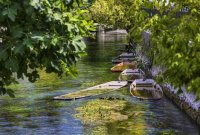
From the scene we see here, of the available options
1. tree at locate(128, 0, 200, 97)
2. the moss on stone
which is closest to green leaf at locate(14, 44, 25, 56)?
tree at locate(128, 0, 200, 97)

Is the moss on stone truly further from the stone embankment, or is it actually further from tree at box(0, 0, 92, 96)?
tree at box(0, 0, 92, 96)

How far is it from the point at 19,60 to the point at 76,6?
166cm

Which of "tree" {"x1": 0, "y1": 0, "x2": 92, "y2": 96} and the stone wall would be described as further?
the stone wall

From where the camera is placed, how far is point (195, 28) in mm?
9461

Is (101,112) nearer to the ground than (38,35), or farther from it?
nearer to the ground

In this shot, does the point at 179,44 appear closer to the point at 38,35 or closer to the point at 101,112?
the point at 38,35

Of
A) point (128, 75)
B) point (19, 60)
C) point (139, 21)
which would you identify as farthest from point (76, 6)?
point (128, 75)

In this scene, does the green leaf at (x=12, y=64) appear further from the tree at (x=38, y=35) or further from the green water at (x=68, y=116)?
the green water at (x=68, y=116)

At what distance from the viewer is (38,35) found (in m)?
6.60

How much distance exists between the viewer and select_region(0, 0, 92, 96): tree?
21.4ft

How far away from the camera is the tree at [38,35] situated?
6520 mm

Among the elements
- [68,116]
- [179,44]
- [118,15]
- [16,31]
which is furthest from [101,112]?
[118,15]

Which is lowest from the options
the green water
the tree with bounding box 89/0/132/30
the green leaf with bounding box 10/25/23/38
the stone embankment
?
the green water

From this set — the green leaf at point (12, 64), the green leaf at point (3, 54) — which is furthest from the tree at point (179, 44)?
the green leaf at point (3, 54)
